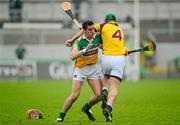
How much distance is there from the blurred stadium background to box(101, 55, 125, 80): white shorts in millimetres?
28395

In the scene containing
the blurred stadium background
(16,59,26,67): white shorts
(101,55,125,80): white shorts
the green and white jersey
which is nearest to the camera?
(101,55,125,80): white shorts

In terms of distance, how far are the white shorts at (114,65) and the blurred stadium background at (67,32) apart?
28.4 m

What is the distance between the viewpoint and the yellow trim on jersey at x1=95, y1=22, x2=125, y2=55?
16172 millimetres

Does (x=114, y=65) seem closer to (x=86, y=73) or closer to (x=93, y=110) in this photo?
(x=86, y=73)

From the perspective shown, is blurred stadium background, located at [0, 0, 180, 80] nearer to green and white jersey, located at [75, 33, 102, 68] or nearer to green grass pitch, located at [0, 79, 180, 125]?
green grass pitch, located at [0, 79, 180, 125]

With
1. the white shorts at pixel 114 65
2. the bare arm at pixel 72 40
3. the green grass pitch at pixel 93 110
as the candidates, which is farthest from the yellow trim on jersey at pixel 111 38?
the green grass pitch at pixel 93 110

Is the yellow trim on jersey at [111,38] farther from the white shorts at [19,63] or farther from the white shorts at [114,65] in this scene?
the white shorts at [19,63]

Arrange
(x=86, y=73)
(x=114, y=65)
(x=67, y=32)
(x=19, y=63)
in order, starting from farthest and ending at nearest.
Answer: (x=67, y=32)
(x=19, y=63)
(x=86, y=73)
(x=114, y=65)

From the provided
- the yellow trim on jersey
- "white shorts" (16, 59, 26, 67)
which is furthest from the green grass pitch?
"white shorts" (16, 59, 26, 67)

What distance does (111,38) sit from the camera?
16188 millimetres

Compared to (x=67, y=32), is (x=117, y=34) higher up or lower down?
higher up

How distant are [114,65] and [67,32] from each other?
1239 inches

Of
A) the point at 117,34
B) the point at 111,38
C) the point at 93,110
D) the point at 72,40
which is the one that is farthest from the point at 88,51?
the point at 93,110

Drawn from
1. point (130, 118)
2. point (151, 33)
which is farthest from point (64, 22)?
point (130, 118)
